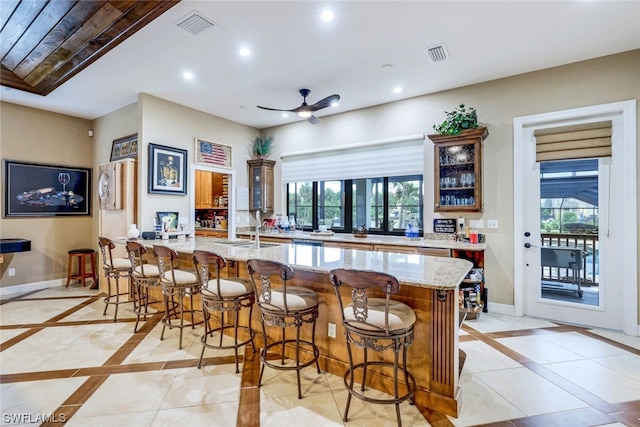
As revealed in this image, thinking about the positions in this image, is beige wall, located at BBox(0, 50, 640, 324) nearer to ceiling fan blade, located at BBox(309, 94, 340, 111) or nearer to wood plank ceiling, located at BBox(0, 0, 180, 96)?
wood plank ceiling, located at BBox(0, 0, 180, 96)

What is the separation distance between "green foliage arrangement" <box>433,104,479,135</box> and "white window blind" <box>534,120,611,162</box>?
78cm

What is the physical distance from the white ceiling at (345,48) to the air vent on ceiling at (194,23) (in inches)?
2.1

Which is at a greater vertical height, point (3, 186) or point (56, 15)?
point (56, 15)

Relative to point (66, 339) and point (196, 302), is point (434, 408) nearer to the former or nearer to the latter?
point (196, 302)

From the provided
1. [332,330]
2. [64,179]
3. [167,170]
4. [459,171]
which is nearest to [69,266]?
[64,179]

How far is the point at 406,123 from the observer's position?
15.7 feet

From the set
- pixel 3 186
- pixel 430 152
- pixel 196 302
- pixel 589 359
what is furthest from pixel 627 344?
pixel 3 186

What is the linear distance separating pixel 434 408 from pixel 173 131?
5.08 m

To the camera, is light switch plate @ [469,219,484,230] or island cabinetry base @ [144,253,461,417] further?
light switch plate @ [469,219,484,230]

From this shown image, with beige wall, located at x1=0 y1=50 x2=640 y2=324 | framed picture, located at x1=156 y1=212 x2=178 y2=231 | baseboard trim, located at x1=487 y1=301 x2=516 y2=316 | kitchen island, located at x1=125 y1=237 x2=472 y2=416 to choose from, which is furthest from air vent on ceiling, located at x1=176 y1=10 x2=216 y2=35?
baseboard trim, located at x1=487 y1=301 x2=516 y2=316

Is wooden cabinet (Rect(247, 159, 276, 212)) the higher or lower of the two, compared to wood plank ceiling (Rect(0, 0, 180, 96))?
lower

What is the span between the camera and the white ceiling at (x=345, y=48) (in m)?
2.70

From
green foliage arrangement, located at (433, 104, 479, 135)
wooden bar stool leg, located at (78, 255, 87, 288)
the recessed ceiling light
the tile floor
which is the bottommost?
the tile floor

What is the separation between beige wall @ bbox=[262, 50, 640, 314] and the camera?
11.4 feet
